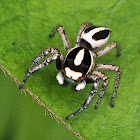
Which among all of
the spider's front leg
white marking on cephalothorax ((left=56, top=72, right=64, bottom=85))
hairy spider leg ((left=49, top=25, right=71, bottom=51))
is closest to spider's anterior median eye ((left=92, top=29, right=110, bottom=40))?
hairy spider leg ((left=49, top=25, right=71, bottom=51))

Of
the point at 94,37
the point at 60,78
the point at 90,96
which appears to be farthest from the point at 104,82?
the point at 94,37

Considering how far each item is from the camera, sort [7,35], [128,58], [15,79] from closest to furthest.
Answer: [15,79], [7,35], [128,58]

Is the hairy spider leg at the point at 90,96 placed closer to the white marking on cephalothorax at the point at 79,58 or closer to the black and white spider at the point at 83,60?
the black and white spider at the point at 83,60

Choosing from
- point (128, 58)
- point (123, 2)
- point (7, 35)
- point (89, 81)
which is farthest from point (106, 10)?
point (7, 35)

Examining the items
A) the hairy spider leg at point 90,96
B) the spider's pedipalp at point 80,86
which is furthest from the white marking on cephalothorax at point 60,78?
the hairy spider leg at point 90,96

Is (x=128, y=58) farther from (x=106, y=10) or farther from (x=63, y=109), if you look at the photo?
(x=63, y=109)

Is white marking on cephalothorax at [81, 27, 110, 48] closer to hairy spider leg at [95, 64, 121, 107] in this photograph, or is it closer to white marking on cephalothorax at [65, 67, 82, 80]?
hairy spider leg at [95, 64, 121, 107]

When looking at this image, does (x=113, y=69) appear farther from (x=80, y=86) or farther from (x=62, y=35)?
(x=62, y=35)

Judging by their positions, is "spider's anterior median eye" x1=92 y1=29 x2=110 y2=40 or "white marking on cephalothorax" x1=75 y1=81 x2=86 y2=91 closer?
"white marking on cephalothorax" x1=75 y1=81 x2=86 y2=91
